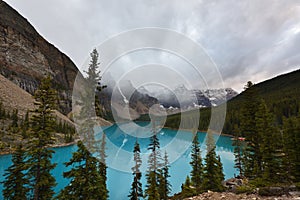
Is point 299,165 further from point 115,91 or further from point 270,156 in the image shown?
point 115,91

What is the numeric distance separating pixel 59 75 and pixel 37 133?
213 metres

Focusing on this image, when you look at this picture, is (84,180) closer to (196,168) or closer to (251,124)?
(251,124)

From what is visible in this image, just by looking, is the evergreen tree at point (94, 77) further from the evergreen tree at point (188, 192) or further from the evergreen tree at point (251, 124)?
the evergreen tree at point (251, 124)

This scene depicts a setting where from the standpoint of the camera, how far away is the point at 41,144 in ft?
34.4

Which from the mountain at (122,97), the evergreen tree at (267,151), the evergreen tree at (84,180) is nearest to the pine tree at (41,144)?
the evergreen tree at (84,180)

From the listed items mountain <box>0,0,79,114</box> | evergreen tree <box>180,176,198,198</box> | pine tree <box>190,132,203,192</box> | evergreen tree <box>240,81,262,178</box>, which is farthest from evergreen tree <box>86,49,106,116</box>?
mountain <box>0,0,79,114</box>

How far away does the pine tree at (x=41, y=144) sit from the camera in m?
10.3

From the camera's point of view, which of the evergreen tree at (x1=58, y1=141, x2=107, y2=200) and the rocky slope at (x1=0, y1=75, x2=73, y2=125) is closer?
the evergreen tree at (x1=58, y1=141, x2=107, y2=200)

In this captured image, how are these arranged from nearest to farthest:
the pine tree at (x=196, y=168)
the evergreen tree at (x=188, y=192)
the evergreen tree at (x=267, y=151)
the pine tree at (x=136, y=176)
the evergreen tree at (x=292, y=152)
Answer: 1. the evergreen tree at (x=188, y=192)
2. the evergreen tree at (x=267, y=151)
3. the evergreen tree at (x=292, y=152)
4. the pine tree at (x=136, y=176)
5. the pine tree at (x=196, y=168)

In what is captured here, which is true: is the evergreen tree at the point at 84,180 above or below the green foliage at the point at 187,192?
above

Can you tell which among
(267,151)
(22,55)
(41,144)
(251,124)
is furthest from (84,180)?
(22,55)

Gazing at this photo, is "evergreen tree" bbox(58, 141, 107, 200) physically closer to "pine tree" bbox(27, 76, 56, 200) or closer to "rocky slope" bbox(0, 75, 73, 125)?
"pine tree" bbox(27, 76, 56, 200)

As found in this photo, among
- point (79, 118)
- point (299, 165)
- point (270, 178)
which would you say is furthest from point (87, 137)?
point (299, 165)

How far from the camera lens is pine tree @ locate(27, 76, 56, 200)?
10.3m
